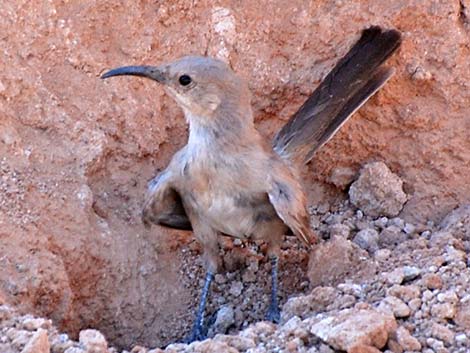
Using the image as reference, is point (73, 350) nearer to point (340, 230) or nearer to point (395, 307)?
point (395, 307)

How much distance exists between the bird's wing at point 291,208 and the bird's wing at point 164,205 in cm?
61

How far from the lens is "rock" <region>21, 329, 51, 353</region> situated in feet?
13.8

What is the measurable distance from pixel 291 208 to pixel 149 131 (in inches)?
46.1

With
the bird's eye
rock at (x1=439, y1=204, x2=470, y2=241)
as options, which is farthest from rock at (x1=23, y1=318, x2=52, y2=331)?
rock at (x1=439, y1=204, x2=470, y2=241)

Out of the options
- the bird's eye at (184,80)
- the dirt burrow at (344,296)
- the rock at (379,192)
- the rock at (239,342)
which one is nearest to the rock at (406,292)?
the dirt burrow at (344,296)

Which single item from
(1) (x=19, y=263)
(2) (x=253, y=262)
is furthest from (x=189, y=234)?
(1) (x=19, y=263)

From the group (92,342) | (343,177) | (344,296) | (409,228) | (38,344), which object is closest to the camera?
(38,344)

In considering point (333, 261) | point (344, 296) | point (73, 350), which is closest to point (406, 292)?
point (344, 296)

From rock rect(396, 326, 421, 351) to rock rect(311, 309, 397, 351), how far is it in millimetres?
52

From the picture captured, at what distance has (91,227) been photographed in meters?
5.67

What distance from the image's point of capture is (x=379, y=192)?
6273mm

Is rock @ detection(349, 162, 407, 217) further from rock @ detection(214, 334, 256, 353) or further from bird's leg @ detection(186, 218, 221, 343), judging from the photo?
Answer: rock @ detection(214, 334, 256, 353)

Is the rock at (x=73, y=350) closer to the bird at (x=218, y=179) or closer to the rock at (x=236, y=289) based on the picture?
the bird at (x=218, y=179)

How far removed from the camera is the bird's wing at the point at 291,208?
5539 mm
